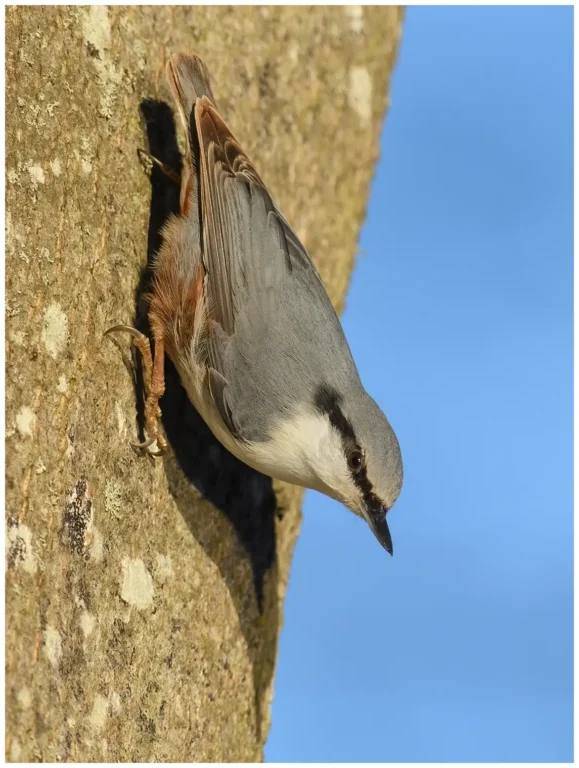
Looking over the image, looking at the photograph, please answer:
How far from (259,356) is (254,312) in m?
0.16

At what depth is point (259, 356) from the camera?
323 centimetres

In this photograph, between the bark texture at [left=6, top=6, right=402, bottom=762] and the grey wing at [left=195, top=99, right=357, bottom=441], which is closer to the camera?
the bark texture at [left=6, top=6, right=402, bottom=762]

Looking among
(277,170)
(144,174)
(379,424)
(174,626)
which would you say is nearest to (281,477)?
(379,424)

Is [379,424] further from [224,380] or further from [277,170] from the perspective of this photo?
[277,170]

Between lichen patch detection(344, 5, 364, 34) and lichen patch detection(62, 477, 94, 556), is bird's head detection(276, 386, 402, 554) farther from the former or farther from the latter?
lichen patch detection(344, 5, 364, 34)

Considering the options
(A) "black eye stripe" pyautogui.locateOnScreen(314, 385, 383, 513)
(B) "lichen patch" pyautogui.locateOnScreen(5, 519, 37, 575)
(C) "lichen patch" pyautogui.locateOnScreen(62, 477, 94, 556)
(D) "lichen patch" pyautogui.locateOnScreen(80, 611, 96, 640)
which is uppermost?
(A) "black eye stripe" pyautogui.locateOnScreen(314, 385, 383, 513)

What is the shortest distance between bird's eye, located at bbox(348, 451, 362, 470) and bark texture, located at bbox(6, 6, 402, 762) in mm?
602

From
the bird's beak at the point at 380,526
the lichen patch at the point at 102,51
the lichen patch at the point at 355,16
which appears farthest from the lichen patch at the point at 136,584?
the lichen patch at the point at 355,16

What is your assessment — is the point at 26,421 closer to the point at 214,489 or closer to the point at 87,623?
the point at 87,623

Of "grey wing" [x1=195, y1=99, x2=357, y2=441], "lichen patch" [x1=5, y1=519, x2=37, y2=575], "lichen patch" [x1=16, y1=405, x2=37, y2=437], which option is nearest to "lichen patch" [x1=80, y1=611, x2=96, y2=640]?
"lichen patch" [x1=5, y1=519, x2=37, y2=575]

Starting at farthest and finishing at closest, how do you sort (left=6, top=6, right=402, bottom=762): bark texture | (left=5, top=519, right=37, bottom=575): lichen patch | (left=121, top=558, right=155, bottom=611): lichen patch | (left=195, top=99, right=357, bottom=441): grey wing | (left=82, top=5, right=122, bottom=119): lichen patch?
(left=195, top=99, right=357, bottom=441): grey wing, (left=82, top=5, right=122, bottom=119): lichen patch, (left=121, top=558, right=155, bottom=611): lichen patch, (left=6, top=6, right=402, bottom=762): bark texture, (left=5, top=519, right=37, bottom=575): lichen patch

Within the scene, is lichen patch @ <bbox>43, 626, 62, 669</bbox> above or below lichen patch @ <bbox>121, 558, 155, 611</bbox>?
below

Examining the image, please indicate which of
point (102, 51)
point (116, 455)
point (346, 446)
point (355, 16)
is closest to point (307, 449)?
point (346, 446)

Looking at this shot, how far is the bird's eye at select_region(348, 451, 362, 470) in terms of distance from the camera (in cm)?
324
